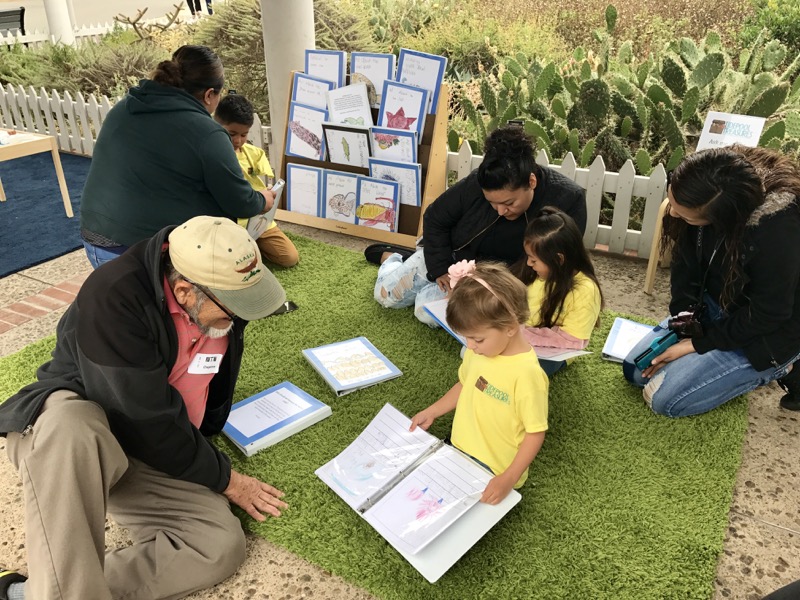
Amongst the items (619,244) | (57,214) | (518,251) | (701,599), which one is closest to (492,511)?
(701,599)

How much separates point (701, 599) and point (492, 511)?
792mm

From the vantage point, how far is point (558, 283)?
3.02 m

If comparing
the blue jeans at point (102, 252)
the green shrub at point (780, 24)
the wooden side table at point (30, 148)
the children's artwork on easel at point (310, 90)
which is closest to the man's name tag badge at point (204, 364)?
the blue jeans at point (102, 252)

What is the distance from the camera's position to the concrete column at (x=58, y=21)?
1288 centimetres

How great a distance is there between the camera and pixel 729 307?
9.79 feet

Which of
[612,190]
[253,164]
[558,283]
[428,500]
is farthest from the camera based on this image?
[612,190]

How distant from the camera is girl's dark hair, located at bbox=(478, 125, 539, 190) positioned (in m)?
3.11

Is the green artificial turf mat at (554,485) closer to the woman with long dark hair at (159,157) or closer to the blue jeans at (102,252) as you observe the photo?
the blue jeans at (102,252)

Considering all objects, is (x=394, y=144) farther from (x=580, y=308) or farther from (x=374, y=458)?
(x=374, y=458)

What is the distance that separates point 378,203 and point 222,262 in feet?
10.4

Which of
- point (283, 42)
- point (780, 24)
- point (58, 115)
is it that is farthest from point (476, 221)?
point (780, 24)

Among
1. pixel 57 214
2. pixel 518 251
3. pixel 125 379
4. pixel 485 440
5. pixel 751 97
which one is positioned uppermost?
pixel 751 97

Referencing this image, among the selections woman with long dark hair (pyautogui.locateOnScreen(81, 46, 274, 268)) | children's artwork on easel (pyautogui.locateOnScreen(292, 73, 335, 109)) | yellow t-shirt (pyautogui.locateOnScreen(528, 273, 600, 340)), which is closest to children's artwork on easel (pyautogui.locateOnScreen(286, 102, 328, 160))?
children's artwork on easel (pyautogui.locateOnScreen(292, 73, 335, 109))

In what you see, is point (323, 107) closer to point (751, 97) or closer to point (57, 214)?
point (57, 214)
